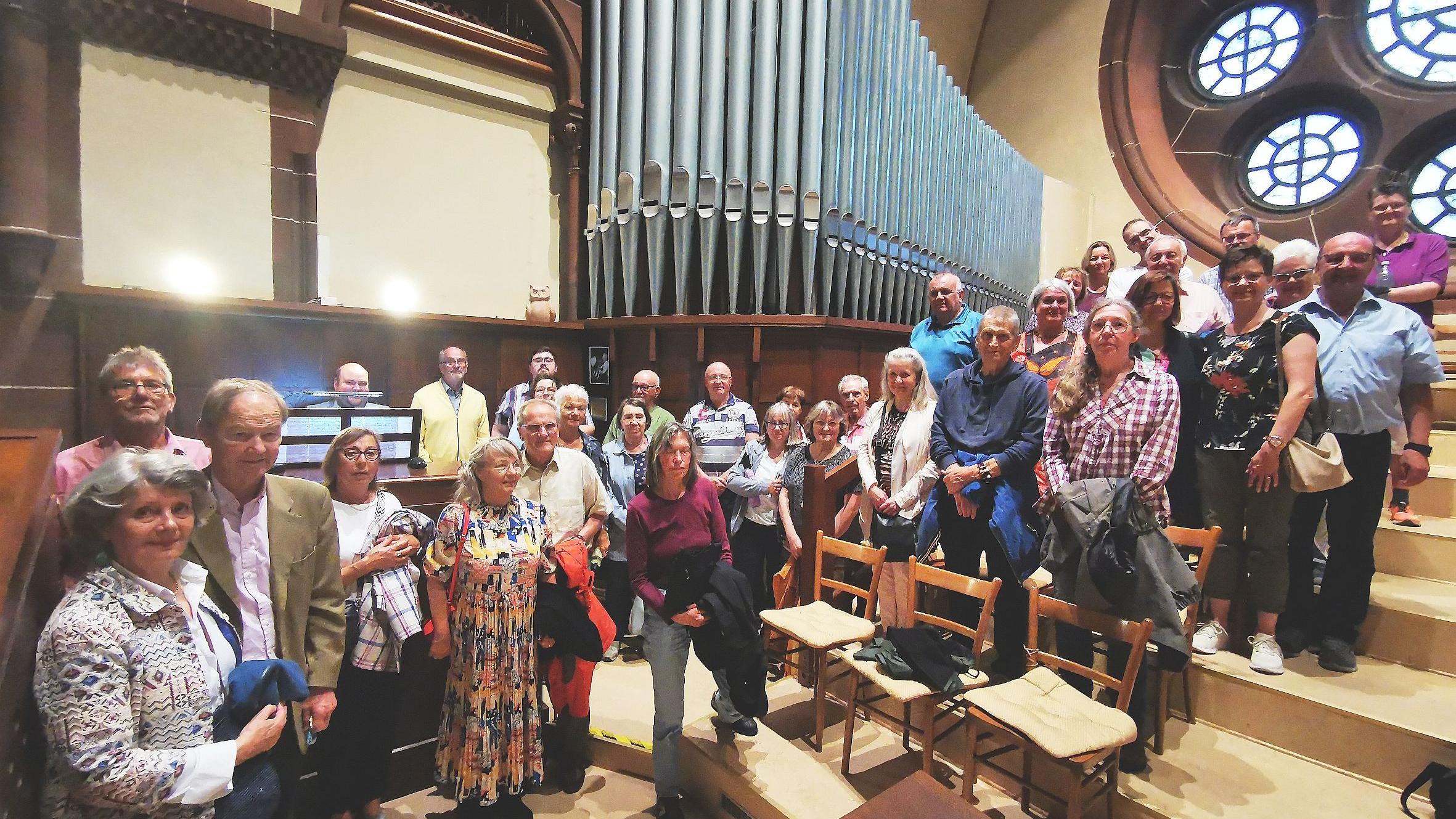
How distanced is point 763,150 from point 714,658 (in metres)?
3.10

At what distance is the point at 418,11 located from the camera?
434 centimetres

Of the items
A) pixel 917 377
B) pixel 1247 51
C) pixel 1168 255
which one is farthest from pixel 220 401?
pixel 1247 51

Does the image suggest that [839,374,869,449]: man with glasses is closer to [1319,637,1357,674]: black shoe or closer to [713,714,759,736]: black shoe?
[713,714,759,736]: black shoe

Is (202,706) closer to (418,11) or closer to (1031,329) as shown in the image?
(1031,329)

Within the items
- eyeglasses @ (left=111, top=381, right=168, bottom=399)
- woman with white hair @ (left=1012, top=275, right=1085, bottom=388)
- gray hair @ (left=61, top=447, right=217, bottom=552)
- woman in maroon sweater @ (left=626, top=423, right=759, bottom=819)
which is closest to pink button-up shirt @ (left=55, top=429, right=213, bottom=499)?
eyeglasses @ (left=111, top=381, right=168, bottom=399)

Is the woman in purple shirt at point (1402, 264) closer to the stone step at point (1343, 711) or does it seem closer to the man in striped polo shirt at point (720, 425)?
the stone step at point (1343, 711)

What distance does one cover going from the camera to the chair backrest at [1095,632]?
6.07 feet

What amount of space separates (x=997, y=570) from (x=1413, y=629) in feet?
4.91

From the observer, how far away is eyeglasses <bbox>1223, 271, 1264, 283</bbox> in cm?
228

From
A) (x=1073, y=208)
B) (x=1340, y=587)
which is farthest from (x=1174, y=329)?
(x=1073, y=208)

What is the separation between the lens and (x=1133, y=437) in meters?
2.02

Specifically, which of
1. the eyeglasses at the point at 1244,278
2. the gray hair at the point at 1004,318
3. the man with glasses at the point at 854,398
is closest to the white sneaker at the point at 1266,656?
the eyeglasses at the point at 1244,278

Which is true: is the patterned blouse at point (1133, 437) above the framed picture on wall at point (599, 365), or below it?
below

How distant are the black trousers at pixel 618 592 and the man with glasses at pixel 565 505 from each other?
324 millimetres
